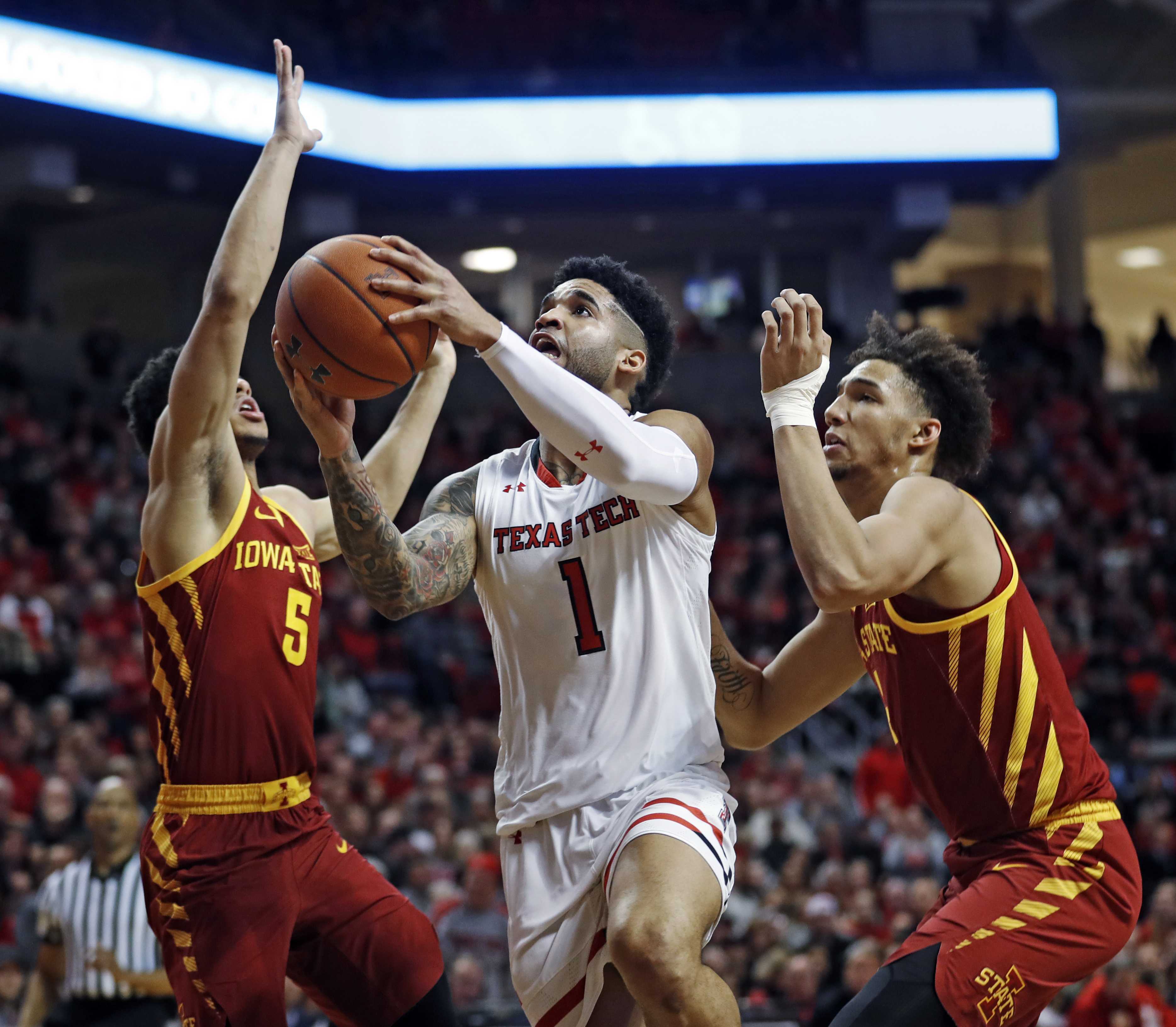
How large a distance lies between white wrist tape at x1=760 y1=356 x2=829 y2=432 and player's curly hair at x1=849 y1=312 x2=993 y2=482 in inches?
13.8

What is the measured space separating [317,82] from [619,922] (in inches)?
585

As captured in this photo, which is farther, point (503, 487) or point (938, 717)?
point (503, 487)

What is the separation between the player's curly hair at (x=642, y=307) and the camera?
13.3 ft

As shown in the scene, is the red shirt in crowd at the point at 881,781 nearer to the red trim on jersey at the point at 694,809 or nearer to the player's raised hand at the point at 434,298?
the red trim on jersey at the point at 694,809

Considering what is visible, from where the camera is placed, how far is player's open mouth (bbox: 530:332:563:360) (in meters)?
3.88

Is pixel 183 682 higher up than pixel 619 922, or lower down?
higher up

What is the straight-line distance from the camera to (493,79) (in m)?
17.6

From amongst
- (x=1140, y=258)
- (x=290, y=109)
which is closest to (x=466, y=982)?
(x=290, y=109)

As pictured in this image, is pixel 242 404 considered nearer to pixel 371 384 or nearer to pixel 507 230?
pixel 371 384

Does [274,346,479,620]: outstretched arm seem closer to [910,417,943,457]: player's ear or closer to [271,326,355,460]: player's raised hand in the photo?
[271,326,355,460]: player's raised hand

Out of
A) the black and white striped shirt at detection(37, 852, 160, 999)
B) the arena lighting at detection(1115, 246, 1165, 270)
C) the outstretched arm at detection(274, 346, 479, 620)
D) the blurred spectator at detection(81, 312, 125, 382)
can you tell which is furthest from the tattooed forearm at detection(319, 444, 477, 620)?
the arena lighting at detection(1115, 246, 1165, 270)

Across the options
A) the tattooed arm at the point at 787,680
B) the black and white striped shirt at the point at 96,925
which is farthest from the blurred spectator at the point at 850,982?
the tattooed arm at the point at 787,680

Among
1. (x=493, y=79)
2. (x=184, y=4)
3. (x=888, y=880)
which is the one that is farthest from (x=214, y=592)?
(x=184, y=4)

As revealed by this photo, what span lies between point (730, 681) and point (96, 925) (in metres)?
3.38
